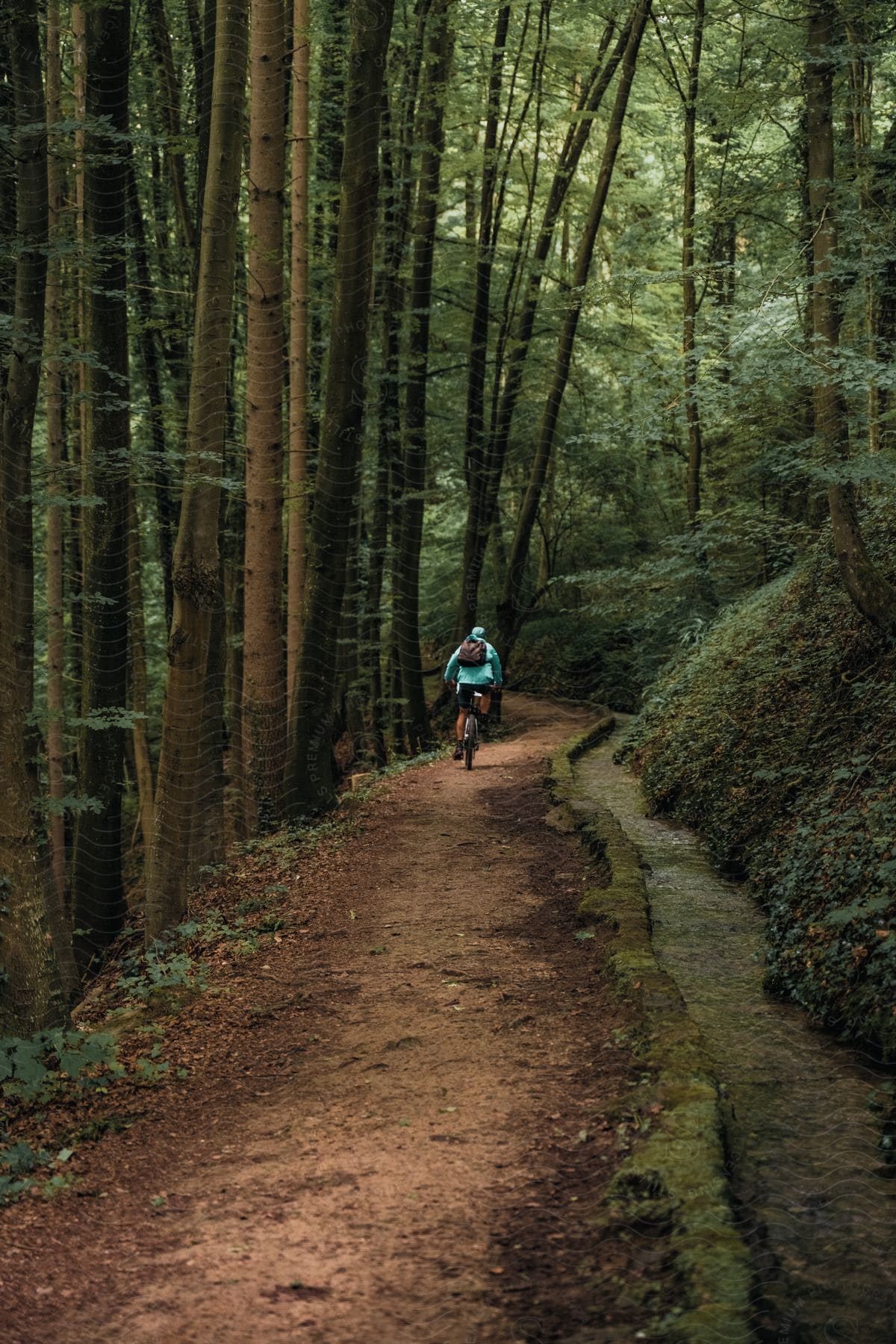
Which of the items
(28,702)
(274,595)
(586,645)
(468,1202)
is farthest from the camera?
(586,645)

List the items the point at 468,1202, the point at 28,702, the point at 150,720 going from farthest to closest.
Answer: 1. the point at 150,720
2. the point at 28,702
3. the point at 468,1202

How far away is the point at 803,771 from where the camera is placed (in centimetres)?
849

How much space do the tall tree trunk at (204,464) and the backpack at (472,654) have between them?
17.9 feet

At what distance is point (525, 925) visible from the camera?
284 inches

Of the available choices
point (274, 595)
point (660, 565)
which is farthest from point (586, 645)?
point (274, 595)

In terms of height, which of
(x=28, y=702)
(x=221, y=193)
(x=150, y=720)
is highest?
(x=221, y=193)

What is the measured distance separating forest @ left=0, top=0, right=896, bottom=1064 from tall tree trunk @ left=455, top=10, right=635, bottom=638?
10cm

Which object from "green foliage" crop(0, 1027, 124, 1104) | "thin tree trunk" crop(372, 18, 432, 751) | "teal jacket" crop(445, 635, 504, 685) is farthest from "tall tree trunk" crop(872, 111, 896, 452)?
"green foliage" crop(0, 1027, 124, 1104)

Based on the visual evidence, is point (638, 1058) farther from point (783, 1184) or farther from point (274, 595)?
point (274, 595)

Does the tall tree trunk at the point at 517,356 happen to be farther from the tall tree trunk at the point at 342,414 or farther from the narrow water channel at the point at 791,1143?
the narrow water channel at the point at 791,1143

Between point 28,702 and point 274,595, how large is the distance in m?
4.65

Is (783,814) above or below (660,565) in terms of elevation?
below

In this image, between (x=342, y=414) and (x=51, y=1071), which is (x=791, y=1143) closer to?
(x=51, y=1071)

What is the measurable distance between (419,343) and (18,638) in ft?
36.4
